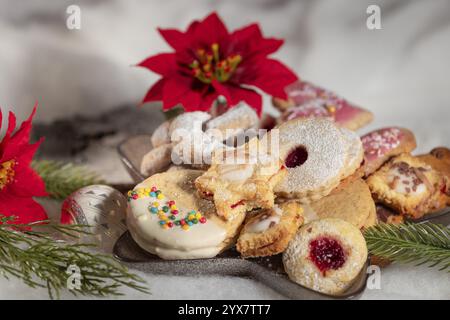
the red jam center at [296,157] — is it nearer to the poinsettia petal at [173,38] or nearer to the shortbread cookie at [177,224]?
the shortbread cookie at [177,224]

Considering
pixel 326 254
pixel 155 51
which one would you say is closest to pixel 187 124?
pixel 326 254

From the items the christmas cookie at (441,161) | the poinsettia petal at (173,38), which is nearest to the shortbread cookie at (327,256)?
the christmas cookie at (441,161)

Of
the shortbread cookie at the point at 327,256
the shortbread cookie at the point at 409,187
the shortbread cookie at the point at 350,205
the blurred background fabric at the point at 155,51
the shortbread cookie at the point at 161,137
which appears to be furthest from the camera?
the blurred background fabric at the point at 155,51

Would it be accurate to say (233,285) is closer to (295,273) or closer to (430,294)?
(295,273)

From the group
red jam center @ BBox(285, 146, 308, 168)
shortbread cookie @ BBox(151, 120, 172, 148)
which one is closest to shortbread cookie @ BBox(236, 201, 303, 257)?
red jam center @ BBox(285, 146, 308, 168)

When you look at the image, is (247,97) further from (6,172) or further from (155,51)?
(155,51)

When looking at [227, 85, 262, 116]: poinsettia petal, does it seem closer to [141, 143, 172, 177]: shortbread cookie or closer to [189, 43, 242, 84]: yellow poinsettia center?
[189, 43, 242, 84]: yellow poinsettia center
